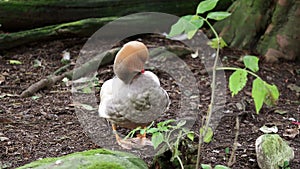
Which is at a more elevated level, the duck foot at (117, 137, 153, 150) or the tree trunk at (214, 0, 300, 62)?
the tree trunk at (214, 0, 300, 62)

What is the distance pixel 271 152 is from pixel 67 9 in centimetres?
336

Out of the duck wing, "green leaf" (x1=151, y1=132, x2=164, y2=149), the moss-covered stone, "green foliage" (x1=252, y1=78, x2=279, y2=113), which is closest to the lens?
"green foliage" (x1=252, y1=78, x2=279, y2=113)

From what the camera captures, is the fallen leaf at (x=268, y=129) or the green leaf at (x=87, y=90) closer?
the fallen leaf at (x=268, y=129)

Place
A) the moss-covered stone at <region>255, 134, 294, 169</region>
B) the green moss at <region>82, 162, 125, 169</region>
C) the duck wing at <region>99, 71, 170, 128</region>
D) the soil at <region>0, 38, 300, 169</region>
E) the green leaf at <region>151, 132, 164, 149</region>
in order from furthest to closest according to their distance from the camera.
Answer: the soil at <region>0, 38, 300, 169</region>
the moss-covered stone at <region>255, 134, 294, 169</region>
the duck wing at <region>99, 71, 170, 128</region>
the green leaf at <region>151, 132, 164, 149</region>
the green moss at <region>82, 162, 125, 169</region>

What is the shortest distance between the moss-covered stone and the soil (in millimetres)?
90

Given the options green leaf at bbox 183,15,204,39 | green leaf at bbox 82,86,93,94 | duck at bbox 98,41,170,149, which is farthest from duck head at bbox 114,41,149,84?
green leaf at bbox 82,86,93,94

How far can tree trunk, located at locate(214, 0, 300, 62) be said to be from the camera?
4.93m

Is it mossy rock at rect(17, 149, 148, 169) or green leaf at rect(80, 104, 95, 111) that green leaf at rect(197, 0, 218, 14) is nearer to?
mossy rock at rect(17, 149, 148, 169)

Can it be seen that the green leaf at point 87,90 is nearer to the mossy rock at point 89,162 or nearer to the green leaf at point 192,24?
the mossy rock at point 89,162

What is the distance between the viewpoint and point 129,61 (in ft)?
9.28

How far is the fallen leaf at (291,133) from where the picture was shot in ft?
11.7

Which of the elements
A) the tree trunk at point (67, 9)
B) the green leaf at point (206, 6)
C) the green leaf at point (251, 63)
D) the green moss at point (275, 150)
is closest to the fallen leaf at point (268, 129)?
the green moss at point (275, 150)

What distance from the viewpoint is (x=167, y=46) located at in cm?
519

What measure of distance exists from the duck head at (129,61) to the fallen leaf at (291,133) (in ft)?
4.15
